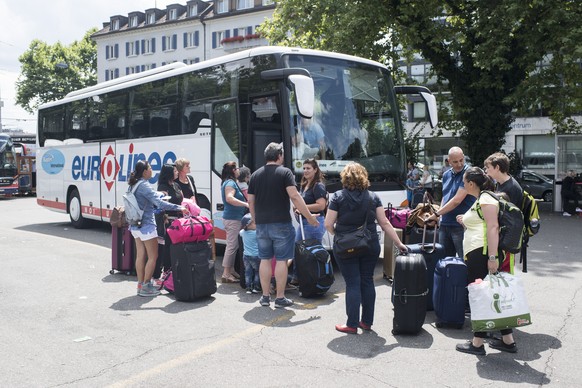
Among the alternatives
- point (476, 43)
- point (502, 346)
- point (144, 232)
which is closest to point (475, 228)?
point (502, 346)

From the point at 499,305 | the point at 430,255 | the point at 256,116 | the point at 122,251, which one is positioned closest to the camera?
the point at 499,305

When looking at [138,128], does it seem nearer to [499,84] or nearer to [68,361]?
[68,361]

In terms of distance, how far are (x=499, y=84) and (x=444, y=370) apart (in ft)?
55.0

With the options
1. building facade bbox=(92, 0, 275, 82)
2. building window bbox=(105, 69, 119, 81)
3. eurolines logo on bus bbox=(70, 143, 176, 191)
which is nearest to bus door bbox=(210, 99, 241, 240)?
eurolines logo on bus bbox=(70, 143, 176, 191)

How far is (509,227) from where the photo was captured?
5398mm

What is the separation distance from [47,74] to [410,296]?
65.7m

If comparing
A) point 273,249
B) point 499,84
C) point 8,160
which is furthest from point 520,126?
point 273,249

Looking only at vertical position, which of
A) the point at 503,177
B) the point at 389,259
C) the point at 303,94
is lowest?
the point at 389,259

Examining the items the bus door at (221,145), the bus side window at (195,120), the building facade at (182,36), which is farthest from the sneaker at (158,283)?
the building facade at (182,36)

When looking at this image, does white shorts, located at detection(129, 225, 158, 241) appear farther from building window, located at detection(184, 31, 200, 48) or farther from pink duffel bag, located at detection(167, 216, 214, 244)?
building window, located at detection(184, 31, 200, 48)

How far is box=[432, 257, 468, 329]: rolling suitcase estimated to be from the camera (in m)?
6.17

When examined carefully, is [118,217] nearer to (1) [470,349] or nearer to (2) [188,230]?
(2) [188,230]

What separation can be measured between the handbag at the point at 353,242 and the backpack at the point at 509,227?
47.7 inches

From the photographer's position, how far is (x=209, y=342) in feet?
18.9
